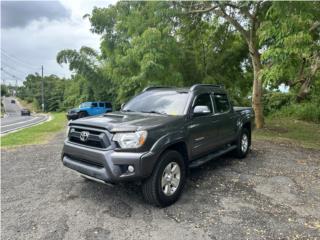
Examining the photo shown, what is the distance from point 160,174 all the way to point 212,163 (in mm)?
2673

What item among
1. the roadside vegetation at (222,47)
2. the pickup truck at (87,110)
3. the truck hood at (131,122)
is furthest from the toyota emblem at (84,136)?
the pickup truck at (87,110)

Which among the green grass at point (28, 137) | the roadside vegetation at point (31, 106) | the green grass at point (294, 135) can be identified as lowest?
the roadside vegetation at point (31, 106)

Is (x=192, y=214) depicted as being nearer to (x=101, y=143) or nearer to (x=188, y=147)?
(x=188, y=147)

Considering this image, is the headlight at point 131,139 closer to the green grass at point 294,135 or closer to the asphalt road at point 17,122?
the green grass at point 294,135

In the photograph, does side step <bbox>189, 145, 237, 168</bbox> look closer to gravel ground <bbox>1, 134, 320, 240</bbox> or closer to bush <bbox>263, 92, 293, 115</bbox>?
gravel ground <bbox>1, 134, 320, 240</bbox>

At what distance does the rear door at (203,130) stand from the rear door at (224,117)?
0.24 m

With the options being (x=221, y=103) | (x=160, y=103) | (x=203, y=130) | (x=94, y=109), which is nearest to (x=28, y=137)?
(x=160, y=103)

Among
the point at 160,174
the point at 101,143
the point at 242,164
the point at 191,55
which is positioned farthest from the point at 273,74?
the point at 191,55

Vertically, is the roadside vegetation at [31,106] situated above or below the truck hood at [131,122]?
below

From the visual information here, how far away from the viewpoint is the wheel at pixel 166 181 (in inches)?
149

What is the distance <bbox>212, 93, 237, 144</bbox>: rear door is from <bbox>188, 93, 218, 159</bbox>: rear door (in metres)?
0.24

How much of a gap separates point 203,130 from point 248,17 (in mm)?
8475

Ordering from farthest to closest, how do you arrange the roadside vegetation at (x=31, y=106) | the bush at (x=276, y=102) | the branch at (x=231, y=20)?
the roadside vegetation at (x=31, y=106) → the bush at (x=276, y=102) → the branch at (x=231, y=20)

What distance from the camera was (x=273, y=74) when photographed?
23.2 ft
